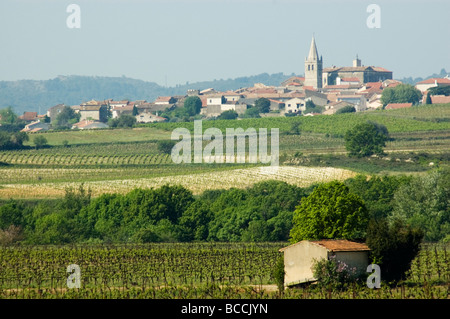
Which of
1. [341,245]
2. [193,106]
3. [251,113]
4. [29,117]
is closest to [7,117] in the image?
[29,117]

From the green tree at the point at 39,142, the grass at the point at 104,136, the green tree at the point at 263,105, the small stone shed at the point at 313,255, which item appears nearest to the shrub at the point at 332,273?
the small stone shed at the point at 313,255

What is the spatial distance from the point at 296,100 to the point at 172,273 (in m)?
121

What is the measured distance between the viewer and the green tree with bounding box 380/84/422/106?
461 feet

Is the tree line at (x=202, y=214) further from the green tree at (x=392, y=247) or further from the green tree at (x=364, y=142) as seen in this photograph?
the green tree at (x=364, y=142)

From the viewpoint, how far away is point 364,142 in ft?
272

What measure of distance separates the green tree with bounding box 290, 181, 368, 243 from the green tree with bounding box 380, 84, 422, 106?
354 ft

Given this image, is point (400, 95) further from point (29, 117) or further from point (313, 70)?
point (29, 117)

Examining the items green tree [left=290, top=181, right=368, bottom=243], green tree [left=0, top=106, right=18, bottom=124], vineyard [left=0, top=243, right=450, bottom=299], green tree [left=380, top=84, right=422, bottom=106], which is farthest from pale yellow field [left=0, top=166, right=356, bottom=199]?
green tree [left=0, top=106, right=18, bottom=124]

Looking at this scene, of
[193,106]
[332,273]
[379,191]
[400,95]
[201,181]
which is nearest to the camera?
[332,273]

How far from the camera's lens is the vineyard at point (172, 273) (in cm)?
2928

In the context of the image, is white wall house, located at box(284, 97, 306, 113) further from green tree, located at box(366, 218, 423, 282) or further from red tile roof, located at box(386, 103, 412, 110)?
green tree, located at box(366, 218, 423, 282)
